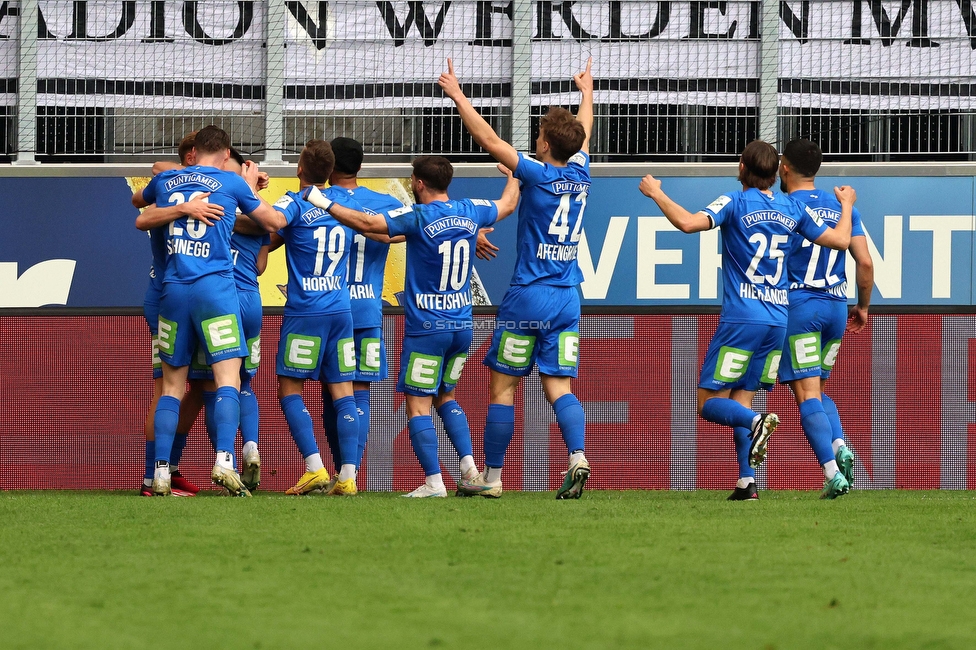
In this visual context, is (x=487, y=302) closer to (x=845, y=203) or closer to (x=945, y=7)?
(x=845, y=203)

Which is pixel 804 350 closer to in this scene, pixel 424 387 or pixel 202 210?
pixel 424 387

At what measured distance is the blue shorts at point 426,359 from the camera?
7297 mm

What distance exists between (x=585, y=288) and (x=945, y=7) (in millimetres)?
3812

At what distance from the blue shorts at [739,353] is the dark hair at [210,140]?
2785 millimetres

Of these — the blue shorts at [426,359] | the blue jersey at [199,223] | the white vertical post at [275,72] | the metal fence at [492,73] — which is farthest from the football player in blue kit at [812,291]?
the white vertical post at [275,72]

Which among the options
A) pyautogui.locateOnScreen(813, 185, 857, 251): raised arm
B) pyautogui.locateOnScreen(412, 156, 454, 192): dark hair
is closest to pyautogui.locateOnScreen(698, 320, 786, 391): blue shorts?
pyautogui.locateOnScreen(813, 185, 857, 251): raised arm

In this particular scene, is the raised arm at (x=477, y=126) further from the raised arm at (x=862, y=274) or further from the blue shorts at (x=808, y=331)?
the raised arm at (x=862, y=274)

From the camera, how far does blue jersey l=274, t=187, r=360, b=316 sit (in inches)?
296

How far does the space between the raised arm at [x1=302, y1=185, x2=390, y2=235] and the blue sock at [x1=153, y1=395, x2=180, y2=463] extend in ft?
4.19

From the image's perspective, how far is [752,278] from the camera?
7.31 meters

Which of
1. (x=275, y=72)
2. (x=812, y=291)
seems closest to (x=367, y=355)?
(x=812, y=291)

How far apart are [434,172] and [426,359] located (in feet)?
3.19

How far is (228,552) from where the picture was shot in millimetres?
4656

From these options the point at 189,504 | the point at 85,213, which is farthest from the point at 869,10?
the point at 189,504
